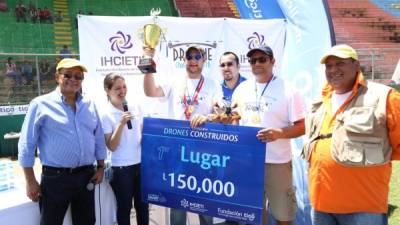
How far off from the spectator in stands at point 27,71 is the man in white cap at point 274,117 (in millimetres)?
7459

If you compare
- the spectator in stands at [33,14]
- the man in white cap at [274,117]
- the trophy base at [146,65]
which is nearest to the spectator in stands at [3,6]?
the spectator in stands at [33,14]

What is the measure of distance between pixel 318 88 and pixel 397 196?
7.72 ft

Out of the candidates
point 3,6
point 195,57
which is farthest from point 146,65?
point 3,6

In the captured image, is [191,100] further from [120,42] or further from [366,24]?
[366,24]

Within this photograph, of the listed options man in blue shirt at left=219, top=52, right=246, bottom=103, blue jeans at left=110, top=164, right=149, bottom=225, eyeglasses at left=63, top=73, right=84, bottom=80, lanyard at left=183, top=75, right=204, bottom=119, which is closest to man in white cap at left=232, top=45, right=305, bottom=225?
lanyard at left=183, top=75, right=204, bottom=119

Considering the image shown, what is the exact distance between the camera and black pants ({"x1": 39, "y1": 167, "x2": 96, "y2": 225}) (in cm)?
304

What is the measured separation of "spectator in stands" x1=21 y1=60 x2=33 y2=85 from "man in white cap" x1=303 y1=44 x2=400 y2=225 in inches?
327

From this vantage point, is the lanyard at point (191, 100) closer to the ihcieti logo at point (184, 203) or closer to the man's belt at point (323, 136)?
the ihcieti logo at point (184, 203)

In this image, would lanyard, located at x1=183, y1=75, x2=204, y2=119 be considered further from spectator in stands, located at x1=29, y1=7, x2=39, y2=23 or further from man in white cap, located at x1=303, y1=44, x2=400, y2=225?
spectator in stands, located at x1=29, y1=7, x2=39, y2=23

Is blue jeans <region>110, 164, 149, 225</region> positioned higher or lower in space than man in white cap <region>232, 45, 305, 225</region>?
lower

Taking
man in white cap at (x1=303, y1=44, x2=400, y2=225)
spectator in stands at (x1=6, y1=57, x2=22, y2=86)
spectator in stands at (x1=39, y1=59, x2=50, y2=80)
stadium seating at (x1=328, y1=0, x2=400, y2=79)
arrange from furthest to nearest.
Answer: stadium seating at (x1=328, y1=0, x2=400, y2=79), spectator in stands at (x1=39, y1=59, x2=50, y2=80), spectator in stands at (x1=6, y1=57, x2=22, y2=86), man in white cap at (x1=303, y1=44, x2=400, y2=225)

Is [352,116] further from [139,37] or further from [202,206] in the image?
[139,37]

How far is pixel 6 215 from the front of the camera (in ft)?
9.80

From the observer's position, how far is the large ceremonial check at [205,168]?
309 centimetres
